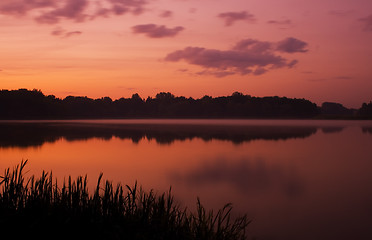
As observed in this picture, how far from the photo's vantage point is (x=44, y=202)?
9.23 meters

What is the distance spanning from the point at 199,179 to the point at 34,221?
1533 centimetres

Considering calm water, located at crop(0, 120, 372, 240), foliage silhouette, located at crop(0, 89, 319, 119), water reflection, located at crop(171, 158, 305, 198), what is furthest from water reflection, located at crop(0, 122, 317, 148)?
foliage silhouette, located at crop(0, 89, 319, 119)

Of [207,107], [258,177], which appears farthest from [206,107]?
[258,177]

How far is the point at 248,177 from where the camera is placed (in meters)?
23.8

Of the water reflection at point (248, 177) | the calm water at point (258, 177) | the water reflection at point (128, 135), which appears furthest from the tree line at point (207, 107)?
the water reflection at point (248, 177)

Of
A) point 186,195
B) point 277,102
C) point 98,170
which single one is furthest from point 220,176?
point 277,102

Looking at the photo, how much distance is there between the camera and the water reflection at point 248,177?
20219 millimetres

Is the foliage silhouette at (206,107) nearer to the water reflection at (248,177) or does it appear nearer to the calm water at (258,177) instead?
the calm water at (258,177)

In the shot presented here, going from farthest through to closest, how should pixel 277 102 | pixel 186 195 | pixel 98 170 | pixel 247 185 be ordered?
pixel 277 102 → pixel 98 170 → pixel 247 185 → pixel 186 195

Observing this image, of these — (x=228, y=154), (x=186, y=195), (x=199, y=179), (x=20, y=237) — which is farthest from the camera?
(x=228, y=154)

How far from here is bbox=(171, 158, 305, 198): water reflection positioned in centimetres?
2022

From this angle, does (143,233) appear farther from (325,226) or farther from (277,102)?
(277,102)

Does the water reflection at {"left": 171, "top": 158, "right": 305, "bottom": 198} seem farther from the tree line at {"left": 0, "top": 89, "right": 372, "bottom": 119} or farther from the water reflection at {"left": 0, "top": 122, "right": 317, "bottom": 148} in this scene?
the tree line at {"left": 0, "top": 89, "right": 372, "bottom": 119}

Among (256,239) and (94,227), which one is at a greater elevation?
(94,227)
